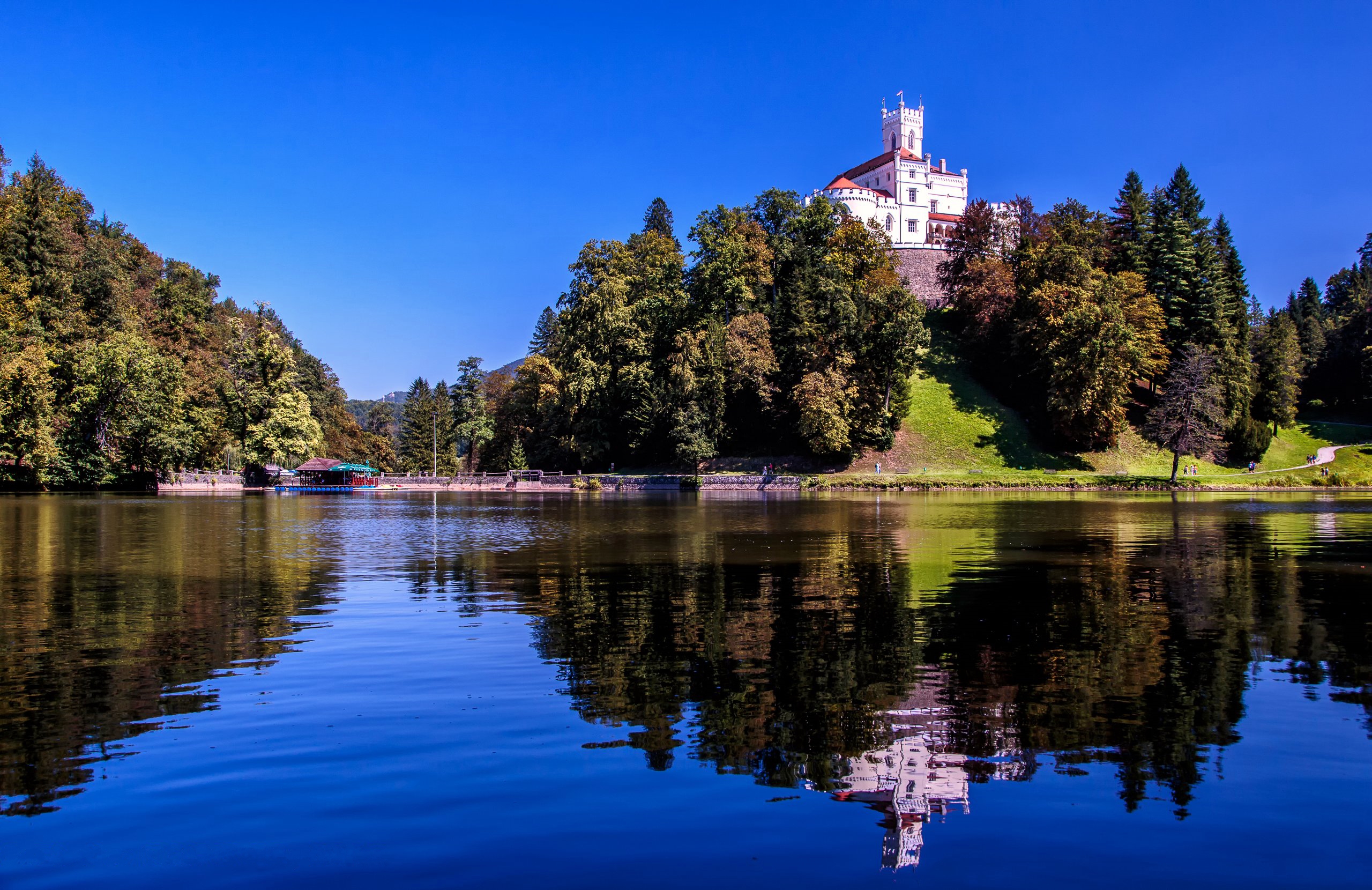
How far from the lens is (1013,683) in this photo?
10109 millimetres

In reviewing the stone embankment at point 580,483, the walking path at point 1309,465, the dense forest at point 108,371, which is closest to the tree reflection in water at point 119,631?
the stone embankment at point 580,483

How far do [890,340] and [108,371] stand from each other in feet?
205

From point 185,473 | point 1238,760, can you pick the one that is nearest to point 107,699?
→ point 1238,760

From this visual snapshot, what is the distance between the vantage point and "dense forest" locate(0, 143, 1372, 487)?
224 ft

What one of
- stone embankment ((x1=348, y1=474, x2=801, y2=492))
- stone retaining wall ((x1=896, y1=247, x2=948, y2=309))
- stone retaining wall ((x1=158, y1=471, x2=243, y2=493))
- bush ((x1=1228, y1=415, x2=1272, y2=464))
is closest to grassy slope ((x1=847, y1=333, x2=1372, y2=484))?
bush ((x1=1228, y1=415, x2=1272, y2=464))

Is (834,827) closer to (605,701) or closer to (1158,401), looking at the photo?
(605,701)

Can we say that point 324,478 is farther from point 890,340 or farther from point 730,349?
point 890,340

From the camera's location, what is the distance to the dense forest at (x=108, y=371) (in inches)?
2633

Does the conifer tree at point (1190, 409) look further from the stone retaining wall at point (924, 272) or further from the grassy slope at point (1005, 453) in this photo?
the stone retaining wall at point (924, 272)

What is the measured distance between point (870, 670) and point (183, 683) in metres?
8.25

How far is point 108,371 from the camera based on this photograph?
230 ft

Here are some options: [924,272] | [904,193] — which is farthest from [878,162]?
[924,272]

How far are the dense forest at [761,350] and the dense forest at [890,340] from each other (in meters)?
0.22

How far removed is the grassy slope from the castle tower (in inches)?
2751
